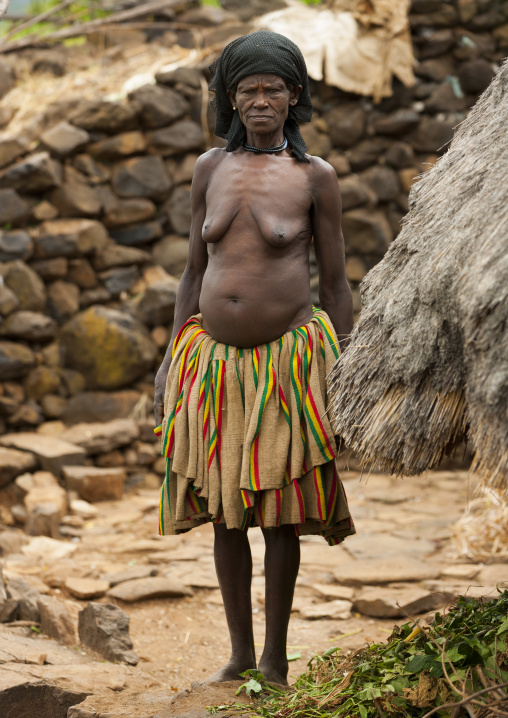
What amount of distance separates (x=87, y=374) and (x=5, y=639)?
361cm

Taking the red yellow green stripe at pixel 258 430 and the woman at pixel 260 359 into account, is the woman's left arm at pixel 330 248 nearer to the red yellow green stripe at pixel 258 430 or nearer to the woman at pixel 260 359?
the woman at pixel 260 359

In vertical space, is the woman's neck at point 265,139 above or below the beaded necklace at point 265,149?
above

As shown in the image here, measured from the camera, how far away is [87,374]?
6.48 meters

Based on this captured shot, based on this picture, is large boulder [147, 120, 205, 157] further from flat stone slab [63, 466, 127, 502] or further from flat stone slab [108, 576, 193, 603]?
flat stone slab [108, 576, 193, 603]

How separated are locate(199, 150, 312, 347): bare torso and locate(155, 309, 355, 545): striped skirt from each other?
0.07 meters

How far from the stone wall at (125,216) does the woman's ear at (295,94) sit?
3910 mm

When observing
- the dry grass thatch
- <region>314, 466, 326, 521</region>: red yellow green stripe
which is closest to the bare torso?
<region>314, 466, 326, 521</region>: red yellow green stripe

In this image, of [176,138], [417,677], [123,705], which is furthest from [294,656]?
[176,138]

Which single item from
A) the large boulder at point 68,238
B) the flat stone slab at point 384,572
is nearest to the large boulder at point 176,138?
the large boulder at point 68,238

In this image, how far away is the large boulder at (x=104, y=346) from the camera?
21.2 feet

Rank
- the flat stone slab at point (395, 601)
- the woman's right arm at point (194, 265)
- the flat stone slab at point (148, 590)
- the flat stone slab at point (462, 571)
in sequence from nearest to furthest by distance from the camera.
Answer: the woman's right arm at point (194, 265)
the flat stone slab at point (395, 601)
the flat stone slab at point (148, 590)
the flat stone slab at point (462, 571)

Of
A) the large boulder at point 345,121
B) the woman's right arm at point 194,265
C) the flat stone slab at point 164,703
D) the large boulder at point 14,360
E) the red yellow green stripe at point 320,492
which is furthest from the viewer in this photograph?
the large boulder at point 345,121

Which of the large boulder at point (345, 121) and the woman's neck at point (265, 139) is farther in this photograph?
the large boulder at point (345, 121)

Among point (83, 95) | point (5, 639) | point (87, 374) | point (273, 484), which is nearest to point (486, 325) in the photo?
point (273, 484)
